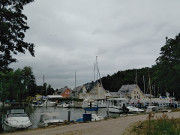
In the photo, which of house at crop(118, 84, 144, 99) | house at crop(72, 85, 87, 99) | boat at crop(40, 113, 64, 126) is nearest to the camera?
boat at crop(40, 113, 64, 126)

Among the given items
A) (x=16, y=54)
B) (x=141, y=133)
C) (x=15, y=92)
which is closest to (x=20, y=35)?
(x=16, y=54)

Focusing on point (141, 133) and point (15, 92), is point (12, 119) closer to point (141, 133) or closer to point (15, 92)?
point (141, 133)

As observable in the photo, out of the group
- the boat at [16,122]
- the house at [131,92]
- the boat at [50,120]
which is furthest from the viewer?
the house at [131,92]

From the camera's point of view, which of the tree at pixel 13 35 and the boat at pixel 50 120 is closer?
the tree at pixel 13 35

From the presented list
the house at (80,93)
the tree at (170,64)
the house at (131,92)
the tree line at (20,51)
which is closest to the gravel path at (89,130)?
the tree line at (20,51)

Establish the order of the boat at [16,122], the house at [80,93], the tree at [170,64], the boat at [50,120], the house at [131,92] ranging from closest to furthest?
the boat at [16,122], the boat at [50,120], the tree at [170,64], the house at [131,92], the house at [80,93]

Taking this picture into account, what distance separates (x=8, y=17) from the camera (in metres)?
16.1

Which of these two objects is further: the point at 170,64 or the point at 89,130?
the point at 170,64

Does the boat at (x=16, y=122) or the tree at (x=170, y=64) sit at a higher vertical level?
the tree at (x=170, y=64)

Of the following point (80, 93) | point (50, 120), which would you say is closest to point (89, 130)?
point (50, 120)

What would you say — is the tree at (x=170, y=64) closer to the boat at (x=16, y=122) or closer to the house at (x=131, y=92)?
the boat at (x=16, y=122)

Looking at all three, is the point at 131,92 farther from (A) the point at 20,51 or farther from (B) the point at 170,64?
(A) the point at 20,51

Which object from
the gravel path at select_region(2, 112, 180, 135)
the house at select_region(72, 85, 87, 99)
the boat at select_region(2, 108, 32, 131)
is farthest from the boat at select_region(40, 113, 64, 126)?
the house at select_region(72, 85, 87, 99)

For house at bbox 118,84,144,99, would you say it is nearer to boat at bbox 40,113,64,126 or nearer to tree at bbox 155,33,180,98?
tree at bbox 155,33,180,98
